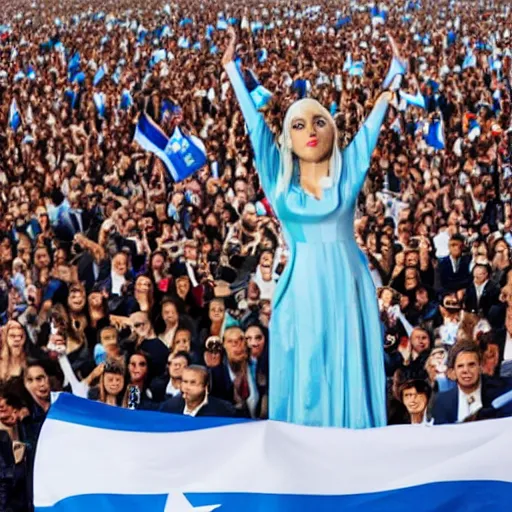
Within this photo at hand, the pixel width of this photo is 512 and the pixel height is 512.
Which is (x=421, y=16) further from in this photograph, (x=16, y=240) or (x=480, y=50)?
(x=16, y=240)

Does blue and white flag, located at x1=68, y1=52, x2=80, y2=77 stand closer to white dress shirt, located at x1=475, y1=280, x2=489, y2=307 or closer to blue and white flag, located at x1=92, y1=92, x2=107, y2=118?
blue and white flag, located at x1=92, y1=92, x2=107, y2=118

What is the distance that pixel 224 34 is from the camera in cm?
891

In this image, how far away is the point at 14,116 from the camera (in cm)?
891

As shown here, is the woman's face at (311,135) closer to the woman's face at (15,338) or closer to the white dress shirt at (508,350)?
the white dress shirt at (508,350)

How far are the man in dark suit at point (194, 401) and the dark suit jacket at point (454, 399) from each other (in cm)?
103

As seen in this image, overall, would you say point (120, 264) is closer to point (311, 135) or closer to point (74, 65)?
point (74, 65)

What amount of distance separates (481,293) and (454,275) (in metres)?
0.28

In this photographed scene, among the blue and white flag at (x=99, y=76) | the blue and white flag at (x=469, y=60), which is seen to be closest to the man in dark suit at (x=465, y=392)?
the blue and white flag at (x=469, y=60)

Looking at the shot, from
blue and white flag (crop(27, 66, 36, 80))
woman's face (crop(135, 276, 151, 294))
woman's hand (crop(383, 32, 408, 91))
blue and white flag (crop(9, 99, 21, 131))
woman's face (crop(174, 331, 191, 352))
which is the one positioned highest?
blue and white flag (crop(27, 66, 36, 80))

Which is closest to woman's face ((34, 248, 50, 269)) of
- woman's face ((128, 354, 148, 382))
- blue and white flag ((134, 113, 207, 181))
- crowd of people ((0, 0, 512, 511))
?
crowd of people ((0, 0, 512, 511))

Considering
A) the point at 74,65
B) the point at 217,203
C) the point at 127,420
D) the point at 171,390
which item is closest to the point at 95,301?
the point at 171,390

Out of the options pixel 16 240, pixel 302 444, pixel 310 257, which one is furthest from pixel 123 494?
pixel 16 240

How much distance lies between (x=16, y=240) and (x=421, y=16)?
293 centimetres

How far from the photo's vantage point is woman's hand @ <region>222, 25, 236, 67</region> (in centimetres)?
811
